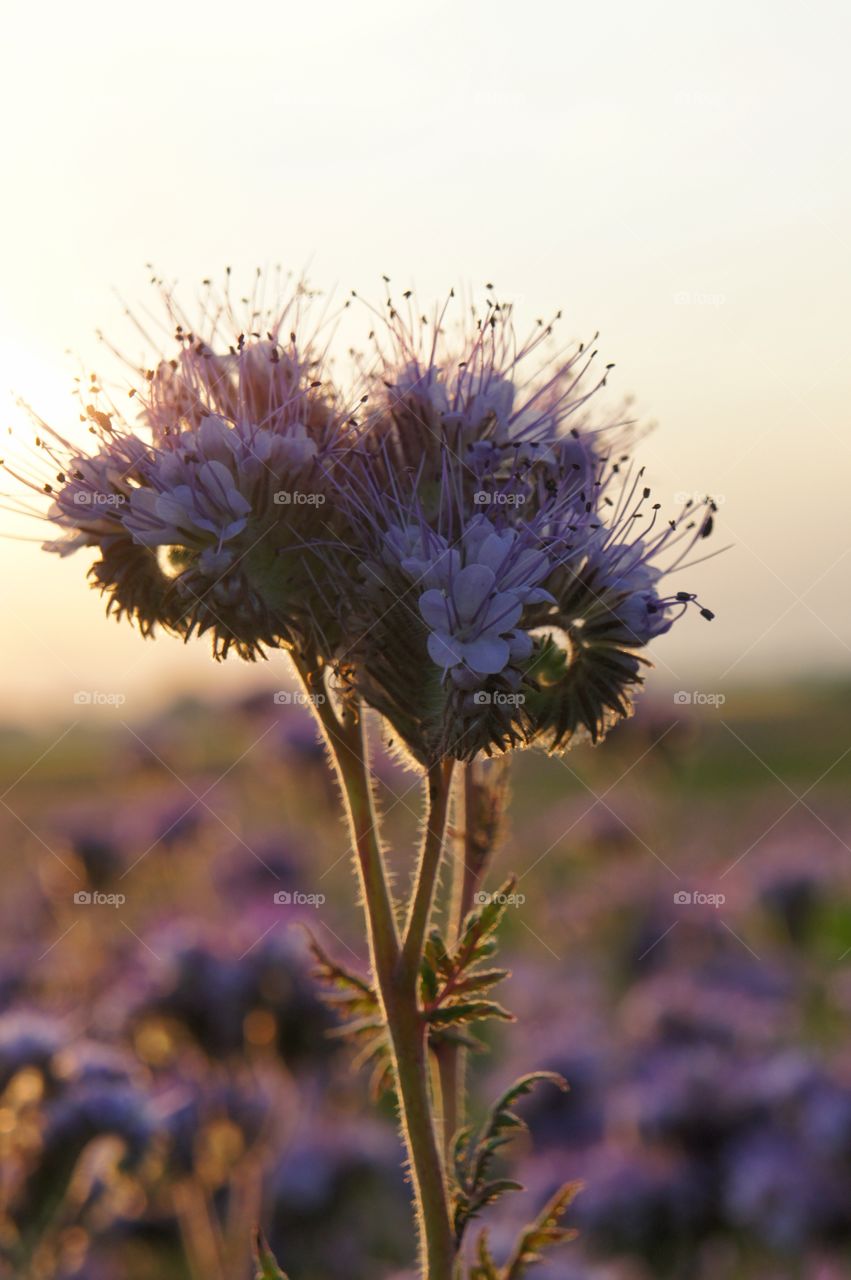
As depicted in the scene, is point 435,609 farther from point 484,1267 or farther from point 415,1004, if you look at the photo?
point 484,1267

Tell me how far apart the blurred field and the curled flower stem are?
612 millimetres

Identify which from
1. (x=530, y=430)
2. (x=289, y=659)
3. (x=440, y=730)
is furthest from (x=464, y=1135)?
(x=530, y=430)

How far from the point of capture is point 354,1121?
5852mm

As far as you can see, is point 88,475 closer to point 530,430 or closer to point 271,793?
point 530,430

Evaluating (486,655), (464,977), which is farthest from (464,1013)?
(486,655)

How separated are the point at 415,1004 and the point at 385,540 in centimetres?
84

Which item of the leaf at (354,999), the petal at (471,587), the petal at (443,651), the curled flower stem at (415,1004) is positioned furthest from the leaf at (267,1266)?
the petal at (471,587)

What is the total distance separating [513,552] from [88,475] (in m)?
0.89

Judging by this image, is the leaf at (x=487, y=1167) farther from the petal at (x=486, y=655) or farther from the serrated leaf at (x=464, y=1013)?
the petal at (x=486, y=655)

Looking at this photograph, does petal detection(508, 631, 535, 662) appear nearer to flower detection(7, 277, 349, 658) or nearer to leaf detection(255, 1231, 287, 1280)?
flower detection(7, 277, 349, 658)

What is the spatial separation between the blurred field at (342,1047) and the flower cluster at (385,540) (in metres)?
0.70

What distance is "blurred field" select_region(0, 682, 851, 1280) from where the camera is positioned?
177 inches

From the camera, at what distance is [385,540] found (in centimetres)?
246

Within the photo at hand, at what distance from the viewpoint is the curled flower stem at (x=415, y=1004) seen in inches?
92.4
